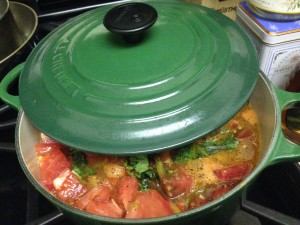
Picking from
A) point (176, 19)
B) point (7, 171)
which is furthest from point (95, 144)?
point (7, 171)

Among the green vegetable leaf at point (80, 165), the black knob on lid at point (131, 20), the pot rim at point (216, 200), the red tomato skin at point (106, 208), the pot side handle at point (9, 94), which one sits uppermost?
the black knob on lid at point (131, 20)

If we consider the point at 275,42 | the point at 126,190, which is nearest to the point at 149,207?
the point at 126,190

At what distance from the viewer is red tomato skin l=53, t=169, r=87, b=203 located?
65cm

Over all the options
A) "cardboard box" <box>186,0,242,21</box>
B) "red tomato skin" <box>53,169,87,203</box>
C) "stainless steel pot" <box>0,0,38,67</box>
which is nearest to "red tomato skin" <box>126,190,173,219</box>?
"red tomato skin" <box>53,169,87,203</box>

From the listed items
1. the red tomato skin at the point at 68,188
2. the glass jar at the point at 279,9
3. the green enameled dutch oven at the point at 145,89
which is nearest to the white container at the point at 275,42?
the glass jar at the point at 279,9

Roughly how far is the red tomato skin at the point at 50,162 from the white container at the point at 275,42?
1.69 feet

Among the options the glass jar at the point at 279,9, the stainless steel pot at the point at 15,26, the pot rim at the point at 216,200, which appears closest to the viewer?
the pot rim at the point at 216,200

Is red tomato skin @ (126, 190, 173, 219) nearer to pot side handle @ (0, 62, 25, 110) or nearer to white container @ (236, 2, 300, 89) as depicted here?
pot side handle @ (0, 62, 25, 110)

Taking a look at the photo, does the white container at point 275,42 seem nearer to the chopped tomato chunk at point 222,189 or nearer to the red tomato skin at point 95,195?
the chopped tomato chunk at point 222,189

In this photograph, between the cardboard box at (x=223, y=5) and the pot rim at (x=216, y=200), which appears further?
the cardboard box at (x=223, y=5)

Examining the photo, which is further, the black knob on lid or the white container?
the white container

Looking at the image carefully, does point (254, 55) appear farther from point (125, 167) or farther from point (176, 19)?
point (125, 167)

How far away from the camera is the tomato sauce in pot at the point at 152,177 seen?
626mm

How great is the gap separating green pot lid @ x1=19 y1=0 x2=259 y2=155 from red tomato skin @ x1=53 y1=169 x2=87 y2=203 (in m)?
0.13
